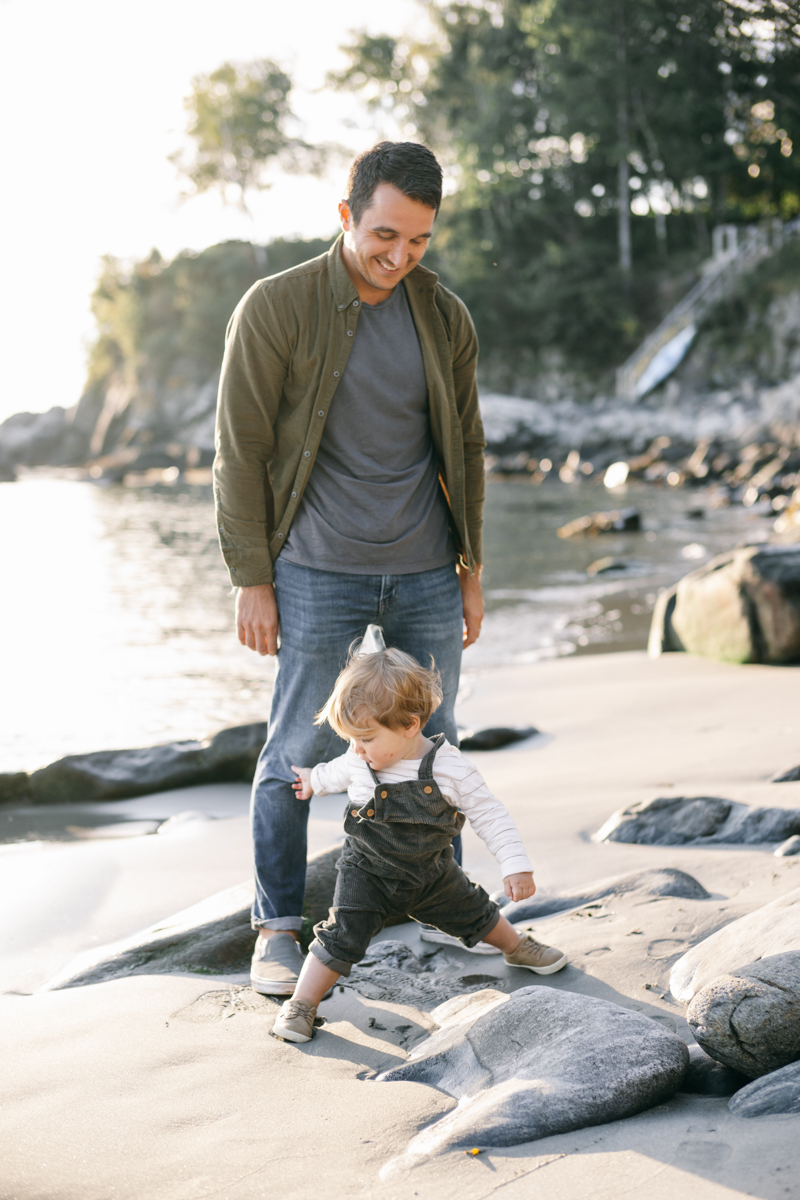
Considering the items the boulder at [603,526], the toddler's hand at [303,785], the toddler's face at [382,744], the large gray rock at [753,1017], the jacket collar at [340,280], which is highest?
the jacket collar at [340,280]

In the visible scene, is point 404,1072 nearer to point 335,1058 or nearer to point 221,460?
point 335,1058

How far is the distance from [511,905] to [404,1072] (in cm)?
99

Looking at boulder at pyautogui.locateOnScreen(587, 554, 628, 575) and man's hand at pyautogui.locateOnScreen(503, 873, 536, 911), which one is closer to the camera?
man's hand at pyautogui.locateOnScreen(503, 873, 536, 911)

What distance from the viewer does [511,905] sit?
9.98 feet

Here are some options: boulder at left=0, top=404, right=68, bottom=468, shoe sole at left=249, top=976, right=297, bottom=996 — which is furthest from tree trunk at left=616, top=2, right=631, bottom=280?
boulder at left=0, top=404, right=68, bottom=468

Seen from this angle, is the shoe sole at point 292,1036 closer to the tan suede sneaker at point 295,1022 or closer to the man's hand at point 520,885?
the tan suede sneaker at point 295,1022

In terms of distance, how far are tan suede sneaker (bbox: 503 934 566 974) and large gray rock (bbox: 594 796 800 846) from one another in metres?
0.95

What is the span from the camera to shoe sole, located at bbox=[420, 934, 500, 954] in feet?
9.19

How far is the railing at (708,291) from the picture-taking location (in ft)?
97.3

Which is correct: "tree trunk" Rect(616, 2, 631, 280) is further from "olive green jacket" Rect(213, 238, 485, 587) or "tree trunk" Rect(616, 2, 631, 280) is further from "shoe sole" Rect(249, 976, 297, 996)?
"shoe sole" Rect(249, 976, 297, 996)

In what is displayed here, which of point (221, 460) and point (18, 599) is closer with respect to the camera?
point (221, 460)

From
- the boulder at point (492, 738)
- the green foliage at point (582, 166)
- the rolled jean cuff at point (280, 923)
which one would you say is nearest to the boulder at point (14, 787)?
the boulder at point (492, 738)

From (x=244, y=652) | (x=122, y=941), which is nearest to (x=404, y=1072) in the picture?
(x=122, y=941)

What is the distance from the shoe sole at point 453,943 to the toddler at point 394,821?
0.25 metres
